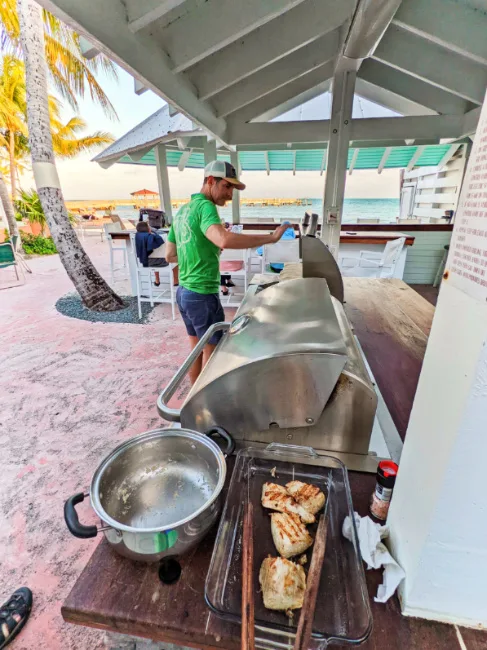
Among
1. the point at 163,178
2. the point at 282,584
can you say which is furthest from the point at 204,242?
the point at 163,178

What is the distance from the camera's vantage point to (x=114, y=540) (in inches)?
24.9

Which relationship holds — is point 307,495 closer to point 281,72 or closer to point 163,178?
point 281,72

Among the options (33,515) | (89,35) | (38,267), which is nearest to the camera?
(89,35)

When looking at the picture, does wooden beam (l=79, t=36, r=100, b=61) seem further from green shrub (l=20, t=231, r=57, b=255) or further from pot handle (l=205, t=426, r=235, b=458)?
green shrub (l=20, t=231, r=57, b=255)

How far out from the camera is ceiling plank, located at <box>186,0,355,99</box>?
2697mm

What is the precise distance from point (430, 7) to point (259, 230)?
385cm

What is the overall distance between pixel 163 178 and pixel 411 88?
486 centimetres

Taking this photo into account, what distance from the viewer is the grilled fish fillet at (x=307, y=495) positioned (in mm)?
762

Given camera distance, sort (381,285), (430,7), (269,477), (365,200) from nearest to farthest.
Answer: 1. (269,477)
2. (430,7)
3. (381,285)
4. (365,200)

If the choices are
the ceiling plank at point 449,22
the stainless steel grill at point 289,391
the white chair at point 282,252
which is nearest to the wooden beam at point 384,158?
the white chair at point 282,252

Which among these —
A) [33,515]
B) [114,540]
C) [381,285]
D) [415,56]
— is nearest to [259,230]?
[415,56]

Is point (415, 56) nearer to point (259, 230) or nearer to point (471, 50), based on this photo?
point (471, 50)

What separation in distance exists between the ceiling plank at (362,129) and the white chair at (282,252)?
59.7 inches

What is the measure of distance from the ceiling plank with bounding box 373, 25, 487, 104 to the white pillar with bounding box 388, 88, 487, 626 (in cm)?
407
